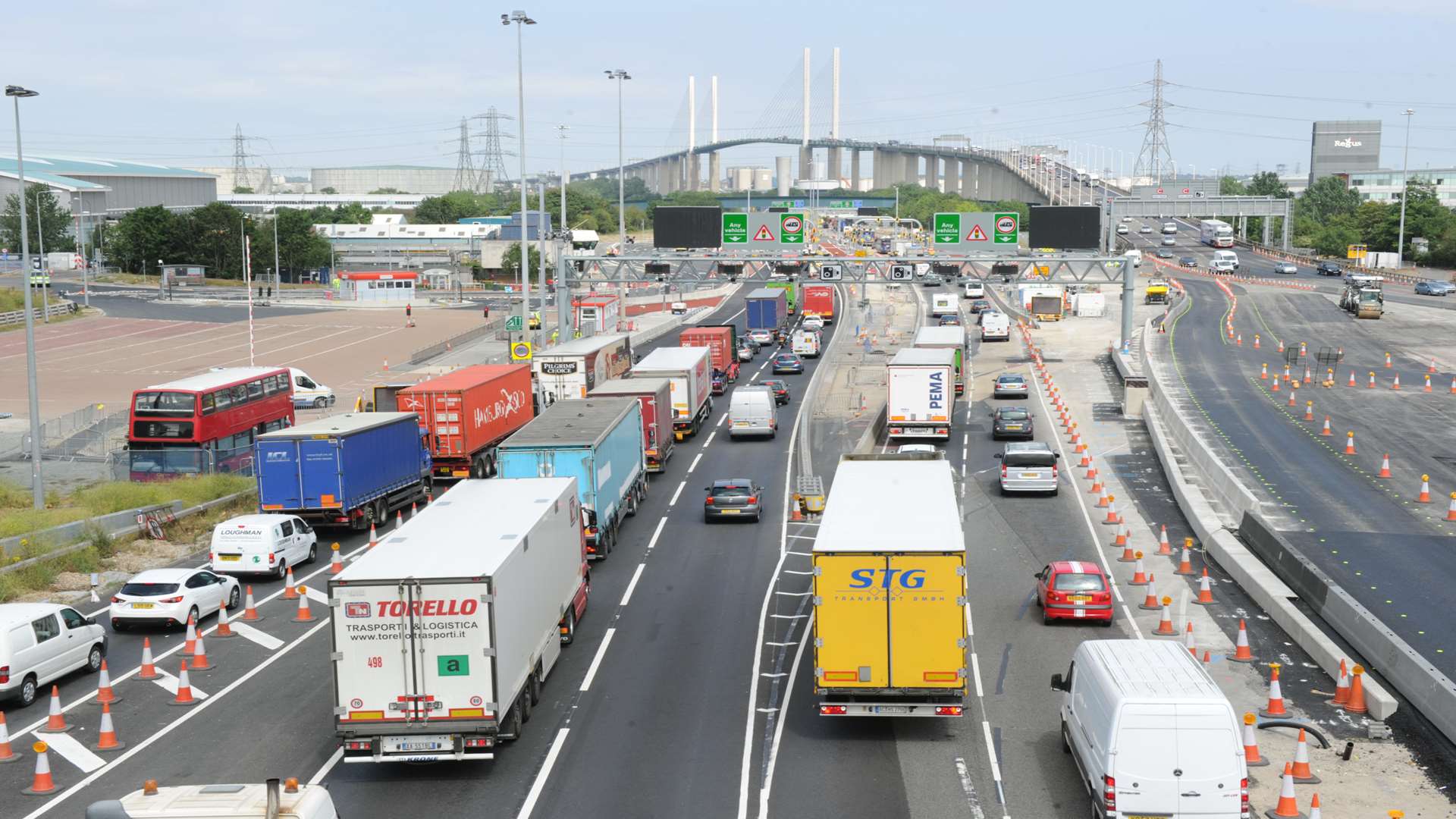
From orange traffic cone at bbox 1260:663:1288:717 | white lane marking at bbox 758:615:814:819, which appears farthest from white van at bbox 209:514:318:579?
orange traffic cone at bbox 1260:663:1288:717

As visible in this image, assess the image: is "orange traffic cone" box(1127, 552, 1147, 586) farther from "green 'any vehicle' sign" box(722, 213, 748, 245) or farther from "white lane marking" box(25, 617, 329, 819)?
"green 'any vehicle' sign" box(722, 213, 748, 245)

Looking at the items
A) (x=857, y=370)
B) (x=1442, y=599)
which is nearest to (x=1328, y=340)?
(x=857, y=370)

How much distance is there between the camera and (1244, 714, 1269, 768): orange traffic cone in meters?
18.4

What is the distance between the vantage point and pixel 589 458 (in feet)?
102

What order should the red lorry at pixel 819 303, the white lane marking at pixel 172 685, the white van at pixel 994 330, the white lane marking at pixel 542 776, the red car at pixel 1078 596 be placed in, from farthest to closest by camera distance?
the red lorry at pixel 819 303 → the white van at pixel 994 330 → the red car at pixel 1078 596 → the white lane marking at pixel 172 685 → the white lane marking at pixel 542 776

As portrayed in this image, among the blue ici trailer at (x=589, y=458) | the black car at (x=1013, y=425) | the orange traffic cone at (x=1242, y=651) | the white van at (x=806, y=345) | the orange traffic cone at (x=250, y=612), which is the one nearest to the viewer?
the orange traffic cone at (x=1242, y=651)

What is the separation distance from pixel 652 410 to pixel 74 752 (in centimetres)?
2430

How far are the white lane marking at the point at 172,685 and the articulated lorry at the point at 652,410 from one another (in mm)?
18473

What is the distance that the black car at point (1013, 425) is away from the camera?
48.5 m

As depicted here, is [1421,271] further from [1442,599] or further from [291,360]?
[1442,599]

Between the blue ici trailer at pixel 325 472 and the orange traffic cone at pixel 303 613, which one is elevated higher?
the blue ici trailer at pixel 325 472

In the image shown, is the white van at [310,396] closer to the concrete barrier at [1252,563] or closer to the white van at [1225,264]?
the concrete barrier at [1252,563]

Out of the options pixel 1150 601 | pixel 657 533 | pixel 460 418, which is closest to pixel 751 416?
pixel 460 418

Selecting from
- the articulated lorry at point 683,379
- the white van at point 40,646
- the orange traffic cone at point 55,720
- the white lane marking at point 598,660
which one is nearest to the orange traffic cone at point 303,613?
the white van at point 40,646
